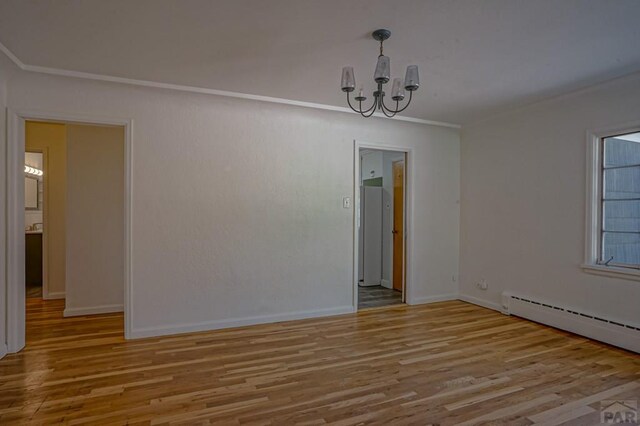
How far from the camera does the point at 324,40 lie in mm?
2566

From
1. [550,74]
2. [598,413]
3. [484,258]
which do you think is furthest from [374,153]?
[598,413]

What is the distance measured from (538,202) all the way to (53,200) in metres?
6.40

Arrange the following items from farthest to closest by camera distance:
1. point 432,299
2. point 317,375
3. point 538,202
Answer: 1. point 432,299
2. point 538,202
3. point 317,375

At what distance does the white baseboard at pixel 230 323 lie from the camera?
354 cm

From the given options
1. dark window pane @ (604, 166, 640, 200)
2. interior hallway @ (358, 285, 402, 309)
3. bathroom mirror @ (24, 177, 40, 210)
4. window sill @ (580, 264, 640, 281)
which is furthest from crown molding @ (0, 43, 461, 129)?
bathroom mirror @ (24, 177, 40, 210)

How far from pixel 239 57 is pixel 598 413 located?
141 inches

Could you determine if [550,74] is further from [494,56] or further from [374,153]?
[374,153]

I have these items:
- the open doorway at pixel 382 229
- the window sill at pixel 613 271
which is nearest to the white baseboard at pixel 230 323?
the open doorway at pixel 382 229

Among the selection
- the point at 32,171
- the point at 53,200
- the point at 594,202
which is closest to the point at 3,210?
the point at 53,200

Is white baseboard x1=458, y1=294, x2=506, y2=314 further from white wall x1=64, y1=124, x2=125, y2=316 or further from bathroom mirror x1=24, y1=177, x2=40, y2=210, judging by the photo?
bathroom mirror x1=24, y1=177, x2=40, y2=210

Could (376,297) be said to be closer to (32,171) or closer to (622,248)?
(622,248)

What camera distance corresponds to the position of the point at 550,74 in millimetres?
3207

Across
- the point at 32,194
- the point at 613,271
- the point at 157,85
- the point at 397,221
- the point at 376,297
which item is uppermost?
the point at 157,85

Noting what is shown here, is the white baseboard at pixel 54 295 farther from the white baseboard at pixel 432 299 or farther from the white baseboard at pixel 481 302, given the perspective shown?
the white baseboard at pixel 481 302
